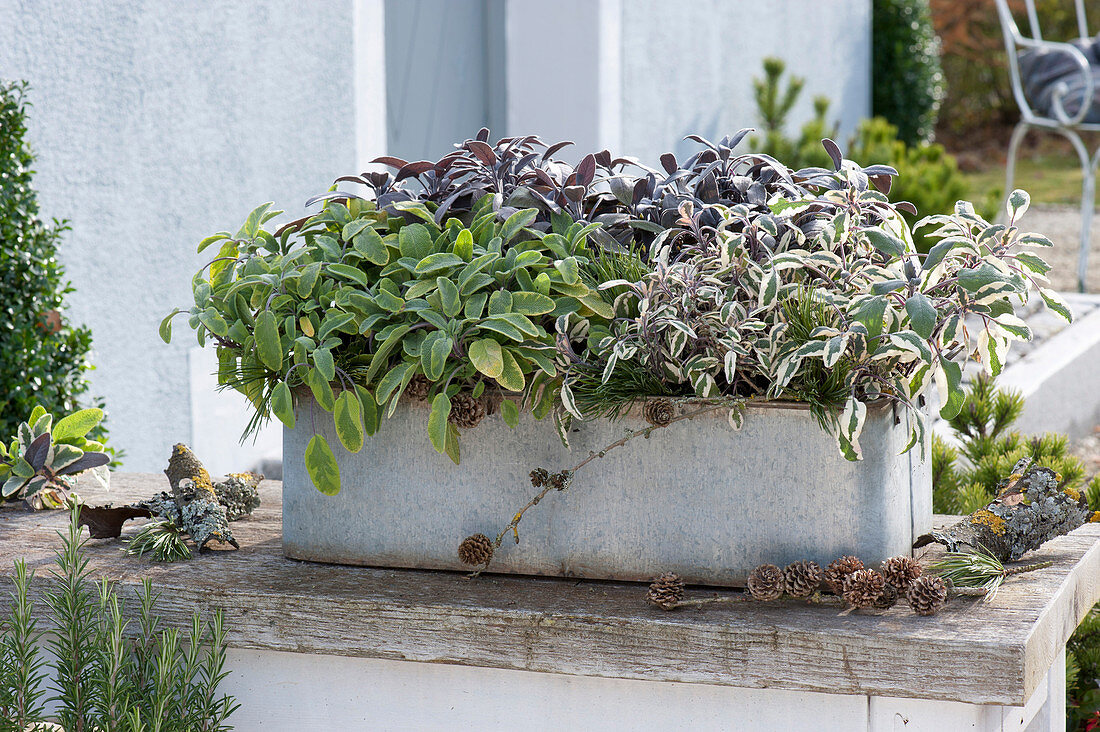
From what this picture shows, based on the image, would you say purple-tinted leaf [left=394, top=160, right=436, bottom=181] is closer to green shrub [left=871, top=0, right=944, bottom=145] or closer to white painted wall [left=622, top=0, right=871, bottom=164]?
white painted wall [left=622, top=0, right=871, bottom=164]

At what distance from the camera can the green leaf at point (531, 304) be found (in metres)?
1.18

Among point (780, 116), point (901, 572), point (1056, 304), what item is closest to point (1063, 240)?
point (780, 116)

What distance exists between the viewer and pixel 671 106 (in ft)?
16.3

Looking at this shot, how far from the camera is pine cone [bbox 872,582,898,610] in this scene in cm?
110

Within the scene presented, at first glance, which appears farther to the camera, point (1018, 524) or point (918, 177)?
point (918, 177)

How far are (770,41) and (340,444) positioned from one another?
5310 millimetres

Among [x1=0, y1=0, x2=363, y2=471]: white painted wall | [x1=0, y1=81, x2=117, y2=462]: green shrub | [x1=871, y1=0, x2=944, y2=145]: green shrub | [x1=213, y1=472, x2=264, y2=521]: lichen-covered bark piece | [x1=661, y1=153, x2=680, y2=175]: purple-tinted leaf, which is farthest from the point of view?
[x1=871, y1=0, x2=944, y2=145]: green shrub

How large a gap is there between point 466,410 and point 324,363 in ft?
0.55

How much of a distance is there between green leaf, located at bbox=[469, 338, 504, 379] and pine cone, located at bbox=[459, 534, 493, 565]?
7.9 inches

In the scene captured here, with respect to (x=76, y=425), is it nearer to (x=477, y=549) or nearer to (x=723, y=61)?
(x=477, y=549)

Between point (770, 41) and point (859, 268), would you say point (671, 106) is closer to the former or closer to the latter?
point (770, 41)

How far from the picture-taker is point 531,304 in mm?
1188

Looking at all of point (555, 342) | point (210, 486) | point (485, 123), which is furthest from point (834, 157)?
point (485, 123)

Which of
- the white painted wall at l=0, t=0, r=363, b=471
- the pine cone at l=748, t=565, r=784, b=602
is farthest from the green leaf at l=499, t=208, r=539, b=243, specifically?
the white painted wall at l=0, t=0, r=363, b=471
